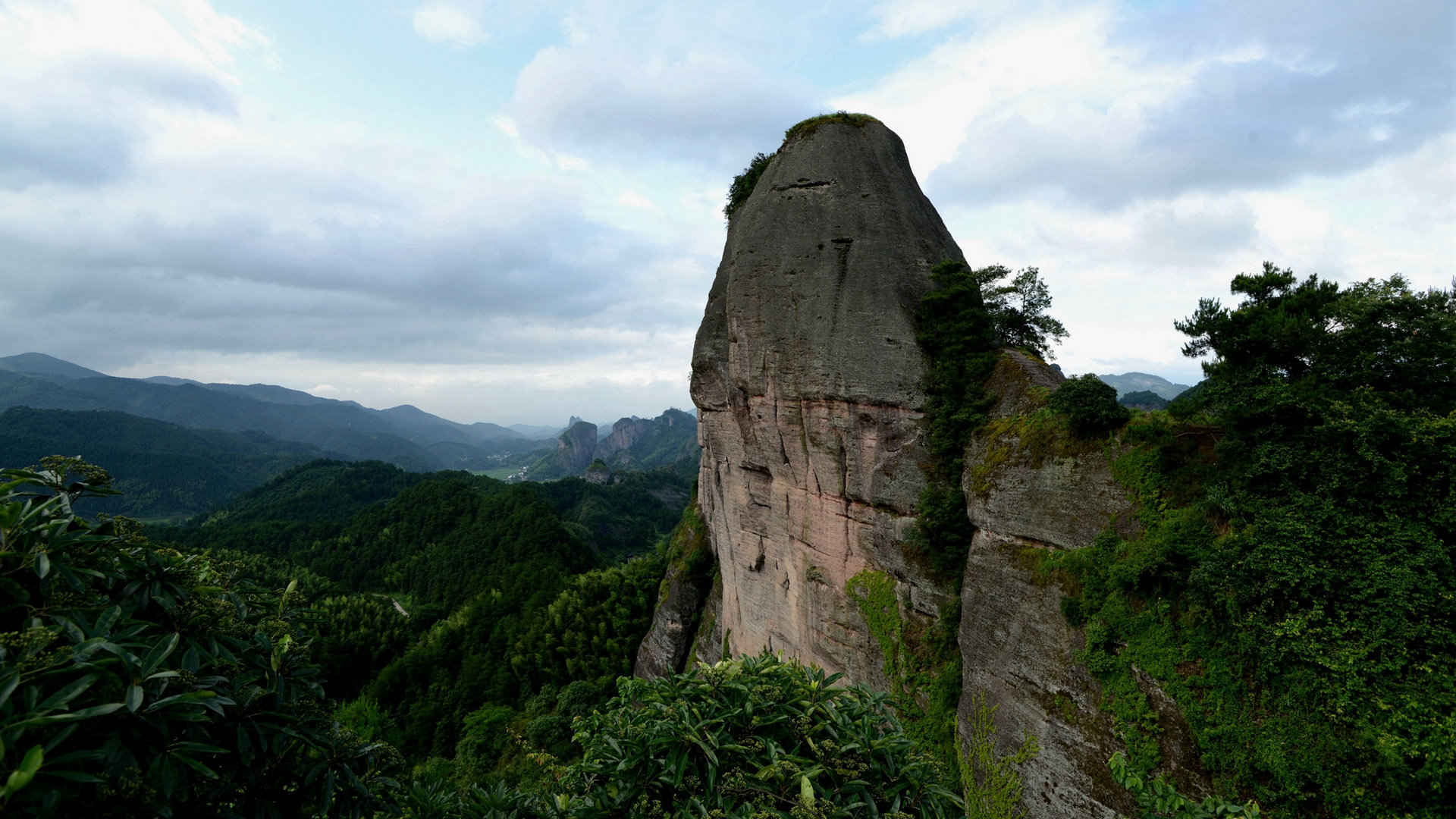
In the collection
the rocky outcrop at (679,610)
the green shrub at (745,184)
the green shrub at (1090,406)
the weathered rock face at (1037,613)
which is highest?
the green shrub at (745,184)

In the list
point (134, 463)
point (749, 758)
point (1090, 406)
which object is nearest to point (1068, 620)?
point (1090, 406)

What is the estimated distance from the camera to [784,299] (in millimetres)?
20062

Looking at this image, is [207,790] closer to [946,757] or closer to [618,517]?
[946,757]

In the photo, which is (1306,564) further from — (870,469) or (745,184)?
(745,184)

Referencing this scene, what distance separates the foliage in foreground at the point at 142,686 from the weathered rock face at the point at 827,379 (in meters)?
15.5

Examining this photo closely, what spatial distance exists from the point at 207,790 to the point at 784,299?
60.8 ft

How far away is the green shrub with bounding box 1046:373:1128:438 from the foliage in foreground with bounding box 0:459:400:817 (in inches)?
613

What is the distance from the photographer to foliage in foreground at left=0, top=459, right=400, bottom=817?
116 inches

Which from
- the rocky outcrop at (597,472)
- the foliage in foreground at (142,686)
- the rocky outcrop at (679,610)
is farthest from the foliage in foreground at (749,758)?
the rocky outcrop at (597,472)

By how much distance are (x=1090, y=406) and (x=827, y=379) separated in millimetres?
7780

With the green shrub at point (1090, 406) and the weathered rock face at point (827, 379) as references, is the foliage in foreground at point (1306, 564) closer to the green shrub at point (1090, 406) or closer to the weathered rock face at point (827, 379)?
the green shrub at point (1090, 406)

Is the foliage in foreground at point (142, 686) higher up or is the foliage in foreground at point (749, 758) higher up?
the foliage in foreground at point (142, 686)

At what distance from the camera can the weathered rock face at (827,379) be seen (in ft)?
59.4

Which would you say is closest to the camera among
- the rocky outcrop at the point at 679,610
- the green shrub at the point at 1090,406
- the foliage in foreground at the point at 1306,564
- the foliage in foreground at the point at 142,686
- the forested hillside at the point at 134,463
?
the foliage in foreground at the point at 142,686
